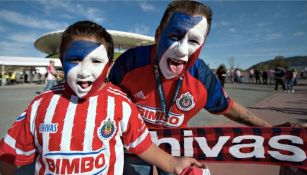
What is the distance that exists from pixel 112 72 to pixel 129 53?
22 cm

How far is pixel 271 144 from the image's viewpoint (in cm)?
212

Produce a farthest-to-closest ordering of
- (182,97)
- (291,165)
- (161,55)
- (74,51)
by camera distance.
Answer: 1. (291,165)
2. (182,97)
3. (161,55)
4. (74,51)

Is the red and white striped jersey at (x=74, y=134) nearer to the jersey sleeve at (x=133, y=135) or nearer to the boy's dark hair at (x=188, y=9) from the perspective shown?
the jersey sleeve at (x=133, y=135)

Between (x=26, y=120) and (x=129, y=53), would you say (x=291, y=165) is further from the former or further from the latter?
(x=26, y=120)

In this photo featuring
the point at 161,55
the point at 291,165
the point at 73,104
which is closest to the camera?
the point at 73,104

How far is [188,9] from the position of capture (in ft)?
5.26

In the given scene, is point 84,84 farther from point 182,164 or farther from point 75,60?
point 182,164

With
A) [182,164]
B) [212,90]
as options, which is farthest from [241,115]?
[182,164]

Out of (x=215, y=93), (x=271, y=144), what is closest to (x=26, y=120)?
(x=215, y=93)

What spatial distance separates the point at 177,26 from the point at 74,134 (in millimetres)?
974

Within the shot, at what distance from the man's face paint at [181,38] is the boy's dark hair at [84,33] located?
1.33ft

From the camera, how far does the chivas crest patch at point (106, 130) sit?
146cm

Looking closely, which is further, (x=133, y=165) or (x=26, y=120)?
(x=133, y=165)

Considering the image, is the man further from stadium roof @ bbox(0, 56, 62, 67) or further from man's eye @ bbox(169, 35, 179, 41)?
stadium roof @ bbox(0, 56, 62, 67)
